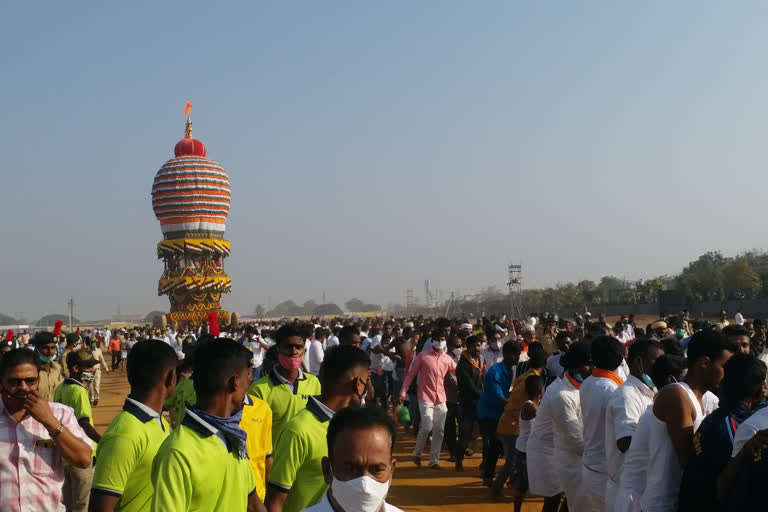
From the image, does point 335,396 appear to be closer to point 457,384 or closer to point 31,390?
point 31,390

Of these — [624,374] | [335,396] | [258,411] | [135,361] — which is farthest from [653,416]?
[624,374]

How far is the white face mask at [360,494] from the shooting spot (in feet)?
8.05

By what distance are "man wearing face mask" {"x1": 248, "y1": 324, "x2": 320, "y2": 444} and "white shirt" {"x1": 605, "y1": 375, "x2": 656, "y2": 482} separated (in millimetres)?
2250

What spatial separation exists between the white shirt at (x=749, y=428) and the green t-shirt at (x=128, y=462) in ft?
9.43

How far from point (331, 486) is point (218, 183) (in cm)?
7588

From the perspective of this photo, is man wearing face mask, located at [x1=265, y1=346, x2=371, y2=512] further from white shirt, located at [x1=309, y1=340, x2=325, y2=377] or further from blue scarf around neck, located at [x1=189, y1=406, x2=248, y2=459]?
white shirt, located at [x1=309, y1=340, x2=325, y2=377]

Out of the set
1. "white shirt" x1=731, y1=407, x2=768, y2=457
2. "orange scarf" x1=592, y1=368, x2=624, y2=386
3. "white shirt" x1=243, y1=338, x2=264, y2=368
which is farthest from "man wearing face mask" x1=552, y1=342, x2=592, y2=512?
"white shirt" x1=243, y1=338, x2=264, y2=368

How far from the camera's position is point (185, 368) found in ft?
24.5

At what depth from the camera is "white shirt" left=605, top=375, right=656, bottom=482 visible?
5082 mm

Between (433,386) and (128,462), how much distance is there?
24.2 ft

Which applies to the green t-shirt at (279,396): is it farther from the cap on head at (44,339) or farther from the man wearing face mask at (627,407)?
the cap on head at (44,339)

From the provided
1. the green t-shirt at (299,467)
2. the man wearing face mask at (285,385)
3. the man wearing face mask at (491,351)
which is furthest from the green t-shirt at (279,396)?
the man wearing face mask at (491,351)

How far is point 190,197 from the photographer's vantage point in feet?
243

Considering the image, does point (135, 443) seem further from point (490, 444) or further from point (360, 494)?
point (490, 444)
